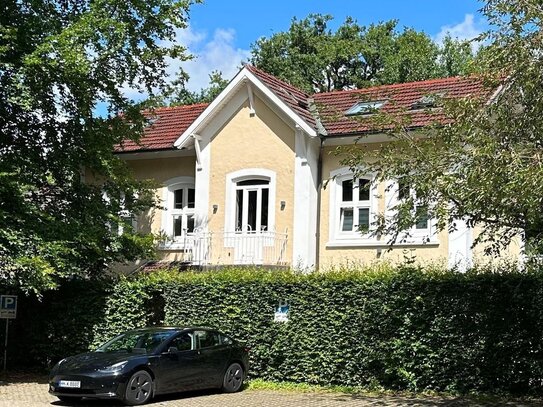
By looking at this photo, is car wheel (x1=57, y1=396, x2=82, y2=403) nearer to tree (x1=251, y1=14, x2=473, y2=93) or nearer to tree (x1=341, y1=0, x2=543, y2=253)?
tree (x1=341, y1=0, x2=543, y2=253)

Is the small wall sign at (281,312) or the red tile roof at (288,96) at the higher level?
the red tile roof at (288,96)

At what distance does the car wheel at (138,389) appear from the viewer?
14828 millimetres

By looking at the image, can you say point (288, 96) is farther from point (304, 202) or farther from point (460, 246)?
point (460, 246)

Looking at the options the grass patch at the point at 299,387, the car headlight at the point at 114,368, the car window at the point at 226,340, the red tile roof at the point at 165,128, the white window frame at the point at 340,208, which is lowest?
the grass patch at the point at 299,387

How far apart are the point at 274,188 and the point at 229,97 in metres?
3.42

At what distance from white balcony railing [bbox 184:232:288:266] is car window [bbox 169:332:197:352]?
7.10 metres

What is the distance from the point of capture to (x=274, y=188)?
2448cm

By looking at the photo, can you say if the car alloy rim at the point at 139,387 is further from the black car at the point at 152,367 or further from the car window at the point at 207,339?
the car window at the point at 207,339

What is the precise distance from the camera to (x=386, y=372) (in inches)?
681

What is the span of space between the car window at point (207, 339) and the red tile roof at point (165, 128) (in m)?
10.4

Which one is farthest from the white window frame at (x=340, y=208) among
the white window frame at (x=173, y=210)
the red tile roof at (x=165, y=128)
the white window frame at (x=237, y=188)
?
the red tile roof at (x=165, y=128)

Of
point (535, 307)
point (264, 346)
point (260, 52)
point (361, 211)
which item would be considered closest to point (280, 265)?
point (361, 211)

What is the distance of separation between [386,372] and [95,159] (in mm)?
9505

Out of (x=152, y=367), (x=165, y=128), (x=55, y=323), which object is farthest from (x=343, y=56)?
(x=152, y=367)
